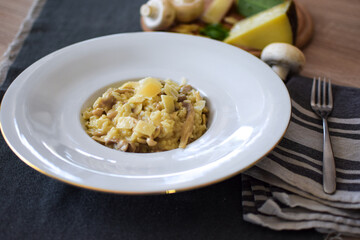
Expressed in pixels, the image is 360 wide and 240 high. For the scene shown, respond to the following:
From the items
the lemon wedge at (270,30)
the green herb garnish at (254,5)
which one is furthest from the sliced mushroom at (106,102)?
the green herb garnish at (254,5)

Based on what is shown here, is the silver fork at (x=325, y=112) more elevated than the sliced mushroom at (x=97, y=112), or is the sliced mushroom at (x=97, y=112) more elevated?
the sliced mushroom at (x=97, y=112)

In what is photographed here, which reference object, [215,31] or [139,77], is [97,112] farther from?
[215,31]

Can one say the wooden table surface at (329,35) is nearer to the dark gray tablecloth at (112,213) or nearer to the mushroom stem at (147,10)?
the mushroom stem at (147,10)

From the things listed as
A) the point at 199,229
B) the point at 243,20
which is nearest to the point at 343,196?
the point at 199,229

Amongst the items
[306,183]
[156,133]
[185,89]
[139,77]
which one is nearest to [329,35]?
[185,89]

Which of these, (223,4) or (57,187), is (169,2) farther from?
(57,187)

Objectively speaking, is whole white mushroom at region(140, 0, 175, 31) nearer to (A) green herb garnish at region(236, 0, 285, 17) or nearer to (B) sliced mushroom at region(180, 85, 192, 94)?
(A) green herb garnish at region(236, 0, 285, 17)
